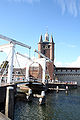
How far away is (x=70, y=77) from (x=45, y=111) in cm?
3379

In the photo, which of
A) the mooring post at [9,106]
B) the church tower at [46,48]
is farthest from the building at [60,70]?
the mooring post at [9,106]

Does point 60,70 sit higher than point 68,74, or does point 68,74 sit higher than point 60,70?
point 60,70

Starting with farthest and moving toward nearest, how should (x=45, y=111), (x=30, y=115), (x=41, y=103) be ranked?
(x=41, y=103)
(x=45, y=111)
(x=30, y=115)

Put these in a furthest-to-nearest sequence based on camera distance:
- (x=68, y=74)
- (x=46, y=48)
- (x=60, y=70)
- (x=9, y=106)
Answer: (x=60, y=70), (x=68, y=74), (x=46, y=48), (x=9, y=106)

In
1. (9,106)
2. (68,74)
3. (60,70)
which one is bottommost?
(9,106)

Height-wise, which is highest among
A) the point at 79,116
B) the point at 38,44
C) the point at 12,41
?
the point at 38,44

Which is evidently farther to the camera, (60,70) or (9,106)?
(60,70)

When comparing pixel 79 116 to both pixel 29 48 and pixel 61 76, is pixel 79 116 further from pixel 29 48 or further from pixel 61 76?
pixel 61 76

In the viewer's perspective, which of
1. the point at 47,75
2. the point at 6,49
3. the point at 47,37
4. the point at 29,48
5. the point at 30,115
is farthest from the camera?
the point at 47,37

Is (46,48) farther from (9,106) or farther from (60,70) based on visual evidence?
(9,106)

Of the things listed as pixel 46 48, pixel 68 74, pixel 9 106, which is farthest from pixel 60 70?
pixel 9 106

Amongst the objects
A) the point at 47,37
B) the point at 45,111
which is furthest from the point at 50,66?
the point at 45,111

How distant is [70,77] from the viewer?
43812 mm

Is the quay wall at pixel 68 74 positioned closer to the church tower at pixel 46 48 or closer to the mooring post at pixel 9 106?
the church tower at pixel 46 48
